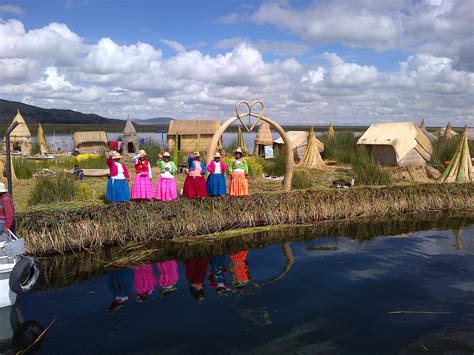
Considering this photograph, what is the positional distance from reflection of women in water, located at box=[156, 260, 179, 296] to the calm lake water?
0.10 ft

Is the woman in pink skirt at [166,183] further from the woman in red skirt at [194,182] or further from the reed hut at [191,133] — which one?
the reed hut at [191,133]

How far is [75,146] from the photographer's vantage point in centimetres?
2680

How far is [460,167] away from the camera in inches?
512

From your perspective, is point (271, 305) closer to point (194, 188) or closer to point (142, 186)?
point (194, 188)

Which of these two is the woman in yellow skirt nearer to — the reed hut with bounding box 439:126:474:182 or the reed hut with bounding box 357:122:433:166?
the reed hut with bounding box 439:126:474:182

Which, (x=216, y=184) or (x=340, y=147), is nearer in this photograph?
(x=216, y=184)

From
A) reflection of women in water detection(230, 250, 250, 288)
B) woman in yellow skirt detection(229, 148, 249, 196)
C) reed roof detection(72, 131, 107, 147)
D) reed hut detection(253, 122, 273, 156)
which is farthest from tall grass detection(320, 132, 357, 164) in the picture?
reed roof detection(72, 131, 107, 147)

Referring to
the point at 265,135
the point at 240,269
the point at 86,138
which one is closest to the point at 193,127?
the point at 265,135

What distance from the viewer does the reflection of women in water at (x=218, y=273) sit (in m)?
6.48

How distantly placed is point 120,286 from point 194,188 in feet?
10.8

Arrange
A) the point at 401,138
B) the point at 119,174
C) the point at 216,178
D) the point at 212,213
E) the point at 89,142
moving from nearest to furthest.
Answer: the point at 119,174 < the point at 212,213 < the point at 216,178 < the point at 401,138 < the point at 89,142

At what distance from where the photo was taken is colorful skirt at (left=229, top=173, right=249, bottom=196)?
9773 mm

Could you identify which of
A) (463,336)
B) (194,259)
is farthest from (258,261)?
(463,336)

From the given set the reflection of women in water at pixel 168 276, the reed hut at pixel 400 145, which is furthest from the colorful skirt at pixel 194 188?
the reed hut at pixel 400 145
